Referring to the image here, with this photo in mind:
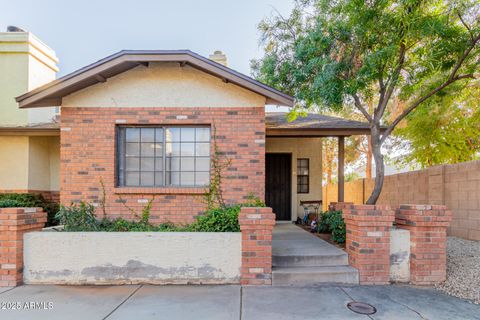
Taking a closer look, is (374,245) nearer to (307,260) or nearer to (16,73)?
(307,260)

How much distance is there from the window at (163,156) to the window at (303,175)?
4.63 meters

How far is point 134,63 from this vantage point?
6359mm

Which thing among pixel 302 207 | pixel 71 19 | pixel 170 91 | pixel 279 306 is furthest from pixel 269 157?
pixel 71 19

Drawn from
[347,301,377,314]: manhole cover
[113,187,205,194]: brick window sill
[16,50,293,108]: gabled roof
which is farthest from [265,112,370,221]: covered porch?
[347,301,377,314]: manhole cover

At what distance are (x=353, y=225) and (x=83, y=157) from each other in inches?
225

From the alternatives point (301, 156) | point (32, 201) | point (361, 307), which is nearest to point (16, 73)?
A: point (32, 201)

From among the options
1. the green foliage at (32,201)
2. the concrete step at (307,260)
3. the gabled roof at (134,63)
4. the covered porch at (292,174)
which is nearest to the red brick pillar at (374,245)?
the concrete step at (307,260)

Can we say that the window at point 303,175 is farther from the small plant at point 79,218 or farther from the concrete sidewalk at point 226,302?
the small plant at point 79,218

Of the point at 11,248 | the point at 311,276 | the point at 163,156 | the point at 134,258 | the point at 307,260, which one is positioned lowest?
the point at 311,276

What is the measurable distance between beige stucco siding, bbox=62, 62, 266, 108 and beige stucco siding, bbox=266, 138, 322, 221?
380cm

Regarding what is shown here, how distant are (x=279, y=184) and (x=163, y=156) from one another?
4816 millimetres

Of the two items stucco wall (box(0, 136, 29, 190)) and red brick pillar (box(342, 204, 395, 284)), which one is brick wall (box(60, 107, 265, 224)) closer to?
red brick pillar (box(342, 204, 395, 284))

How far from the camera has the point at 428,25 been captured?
5.93m

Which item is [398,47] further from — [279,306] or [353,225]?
[279,306]
